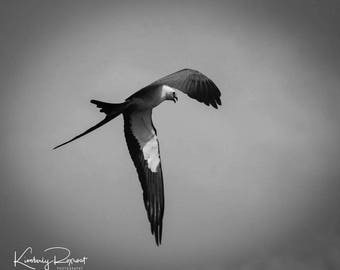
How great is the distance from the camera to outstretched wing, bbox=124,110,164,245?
1227 cm

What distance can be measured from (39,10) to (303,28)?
75521 millimetres

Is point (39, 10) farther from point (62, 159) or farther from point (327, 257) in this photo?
point (327, 257)

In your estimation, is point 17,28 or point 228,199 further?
point 17,28

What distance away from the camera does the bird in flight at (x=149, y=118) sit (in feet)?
38.2

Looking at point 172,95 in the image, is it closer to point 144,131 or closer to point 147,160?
point 144,131

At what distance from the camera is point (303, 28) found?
187 metres

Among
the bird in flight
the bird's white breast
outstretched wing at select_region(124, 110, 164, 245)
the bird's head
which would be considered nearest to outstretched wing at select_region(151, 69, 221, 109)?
the bird in flight

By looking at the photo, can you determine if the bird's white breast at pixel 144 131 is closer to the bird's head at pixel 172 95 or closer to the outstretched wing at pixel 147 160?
the outstretched wing at pixel 147 160

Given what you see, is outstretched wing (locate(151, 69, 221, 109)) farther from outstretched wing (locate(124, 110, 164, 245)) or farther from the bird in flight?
outstretched wing (locate(124, 110, 164, 245))

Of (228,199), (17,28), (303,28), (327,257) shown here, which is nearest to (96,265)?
(228,199)

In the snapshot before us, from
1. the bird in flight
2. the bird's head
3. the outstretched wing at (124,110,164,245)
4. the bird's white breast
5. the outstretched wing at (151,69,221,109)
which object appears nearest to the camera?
the outstretched wing at (151,69,221,109)

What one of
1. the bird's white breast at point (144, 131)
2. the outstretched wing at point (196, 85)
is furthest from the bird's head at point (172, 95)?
the bird's white breast at point (144, 131)

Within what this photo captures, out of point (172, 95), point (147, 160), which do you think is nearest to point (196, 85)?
point (172, 95)

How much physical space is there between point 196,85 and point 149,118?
2.29m
